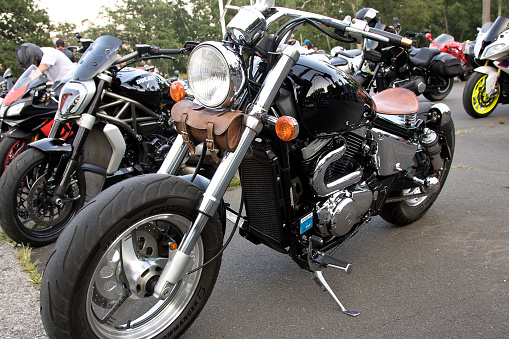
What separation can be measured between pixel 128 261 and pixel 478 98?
23.6 feet

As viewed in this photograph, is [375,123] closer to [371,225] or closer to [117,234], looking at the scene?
[371,225]

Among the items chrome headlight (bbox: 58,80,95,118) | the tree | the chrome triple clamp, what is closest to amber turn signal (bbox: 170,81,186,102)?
the chrome triple clamp

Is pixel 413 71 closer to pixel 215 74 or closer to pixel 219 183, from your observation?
pixel 215 74

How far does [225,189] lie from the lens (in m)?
1.91

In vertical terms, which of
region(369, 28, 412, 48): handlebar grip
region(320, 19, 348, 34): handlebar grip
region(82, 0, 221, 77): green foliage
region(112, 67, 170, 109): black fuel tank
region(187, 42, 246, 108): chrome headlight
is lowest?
region(82, 0, 221, 77): green foliage

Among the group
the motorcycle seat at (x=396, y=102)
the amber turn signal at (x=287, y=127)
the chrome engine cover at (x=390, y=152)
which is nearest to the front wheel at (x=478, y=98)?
the motorcycle seat at (x=396, y=102)

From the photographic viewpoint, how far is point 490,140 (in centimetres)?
595

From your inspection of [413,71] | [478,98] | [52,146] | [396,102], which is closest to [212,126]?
[396,102]

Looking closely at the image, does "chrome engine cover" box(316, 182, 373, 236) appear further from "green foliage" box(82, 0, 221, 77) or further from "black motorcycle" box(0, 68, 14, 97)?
"green foliage" box(82, 0, 221, 77)

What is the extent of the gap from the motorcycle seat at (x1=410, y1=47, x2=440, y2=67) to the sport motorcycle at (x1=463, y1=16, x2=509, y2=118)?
113 centimetres

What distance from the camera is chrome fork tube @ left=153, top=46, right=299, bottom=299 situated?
1.83m

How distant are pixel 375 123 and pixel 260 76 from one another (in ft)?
3.44

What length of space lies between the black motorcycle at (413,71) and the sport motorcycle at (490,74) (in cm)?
98

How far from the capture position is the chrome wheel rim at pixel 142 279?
190 centimetres
